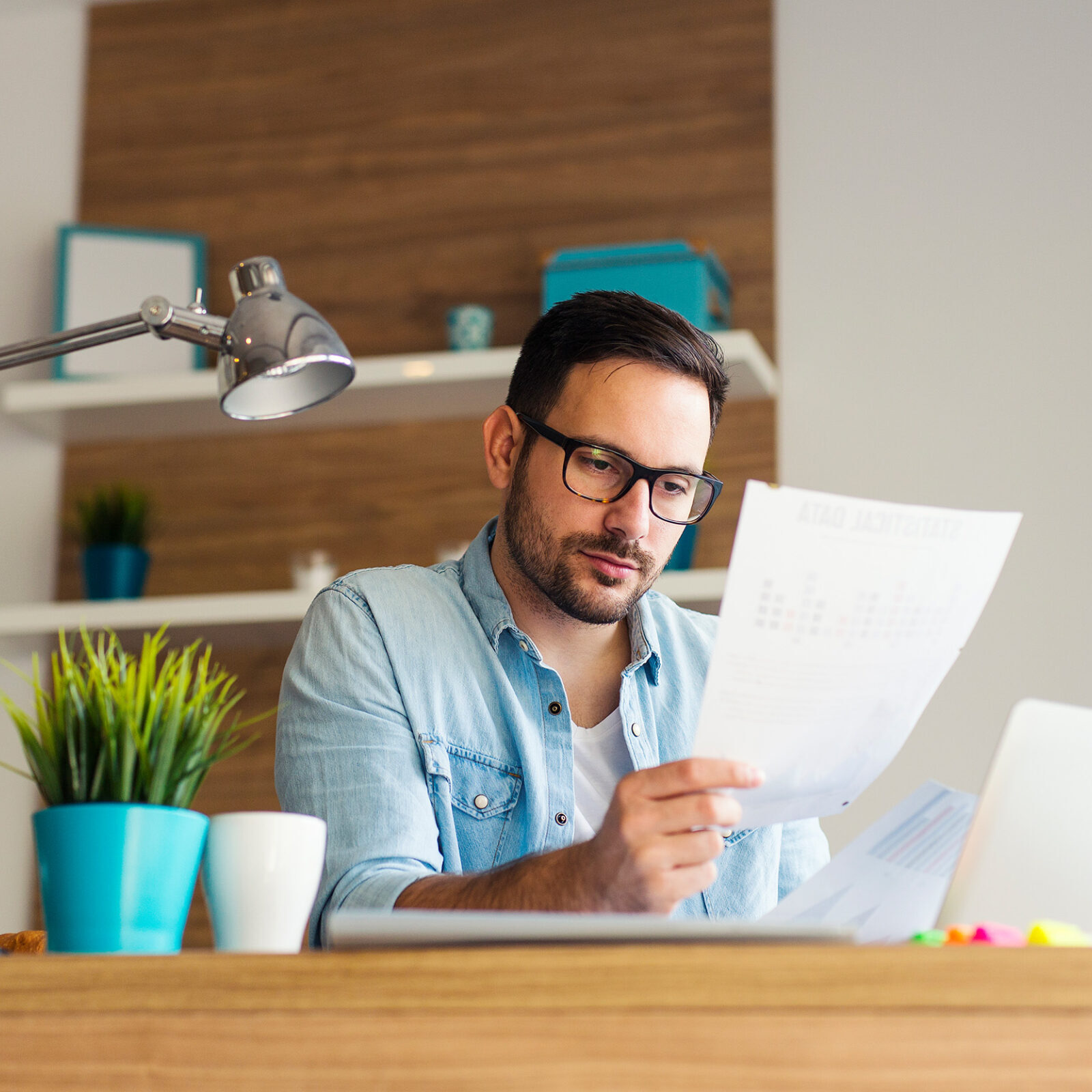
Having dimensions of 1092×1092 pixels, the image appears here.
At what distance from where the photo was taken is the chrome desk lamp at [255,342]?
44.7 inches

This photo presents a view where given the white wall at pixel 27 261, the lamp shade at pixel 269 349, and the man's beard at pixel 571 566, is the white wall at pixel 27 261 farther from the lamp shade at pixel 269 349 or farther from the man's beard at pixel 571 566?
the lamp shade at pixel 269 349

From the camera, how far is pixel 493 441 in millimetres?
1667

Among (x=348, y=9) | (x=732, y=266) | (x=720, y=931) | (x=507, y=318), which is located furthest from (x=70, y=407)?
(x=720, y=931)

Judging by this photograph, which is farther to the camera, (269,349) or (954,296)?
(954,296)

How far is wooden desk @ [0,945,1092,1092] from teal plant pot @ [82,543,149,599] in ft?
6.99

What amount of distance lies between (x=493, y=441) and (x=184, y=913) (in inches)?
35.0

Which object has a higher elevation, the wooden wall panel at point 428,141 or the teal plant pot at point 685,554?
the wooden wall panel at point 428,141

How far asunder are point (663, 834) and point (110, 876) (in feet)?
1.18

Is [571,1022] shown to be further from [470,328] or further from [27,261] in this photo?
[27,261]

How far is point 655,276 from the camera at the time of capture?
2525 mm

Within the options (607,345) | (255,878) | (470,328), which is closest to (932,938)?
(255,878)

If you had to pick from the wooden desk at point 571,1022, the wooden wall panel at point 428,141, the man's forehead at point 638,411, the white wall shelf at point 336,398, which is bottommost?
the wooden desk at point 571,1022

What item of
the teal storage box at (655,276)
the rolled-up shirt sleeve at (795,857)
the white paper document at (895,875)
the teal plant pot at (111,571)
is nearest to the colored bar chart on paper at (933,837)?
the white paper document at (895,875)

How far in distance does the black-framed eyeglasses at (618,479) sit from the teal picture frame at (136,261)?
5.22 feet
